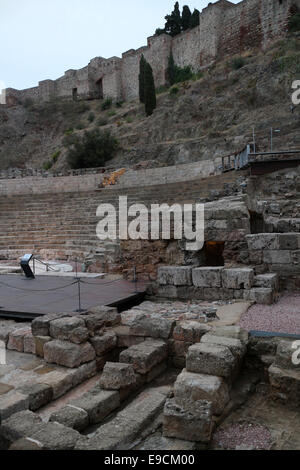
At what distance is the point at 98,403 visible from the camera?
3.74m

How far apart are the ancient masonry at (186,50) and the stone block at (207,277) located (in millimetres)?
35752

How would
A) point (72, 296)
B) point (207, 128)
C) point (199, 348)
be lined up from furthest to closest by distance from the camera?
point (207, 128)
point (72, 296)
point (199, 348)

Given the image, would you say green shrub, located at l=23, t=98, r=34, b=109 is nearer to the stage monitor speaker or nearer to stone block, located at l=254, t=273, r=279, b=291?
the stage monitor speaker

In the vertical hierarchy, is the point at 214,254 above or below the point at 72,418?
above

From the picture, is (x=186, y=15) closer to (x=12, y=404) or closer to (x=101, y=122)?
(x=101, y=122)

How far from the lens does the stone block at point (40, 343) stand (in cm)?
505

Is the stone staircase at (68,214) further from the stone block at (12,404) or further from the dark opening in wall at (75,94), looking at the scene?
the dark opening in wall at (75,94)

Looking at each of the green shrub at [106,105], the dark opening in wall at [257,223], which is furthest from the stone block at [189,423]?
the green shrub at [106,105]

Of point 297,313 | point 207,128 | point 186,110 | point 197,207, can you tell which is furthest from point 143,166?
point 297,313

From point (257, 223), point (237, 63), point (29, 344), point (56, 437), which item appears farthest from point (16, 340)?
point (237, 63)

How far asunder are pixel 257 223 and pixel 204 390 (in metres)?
6.38
